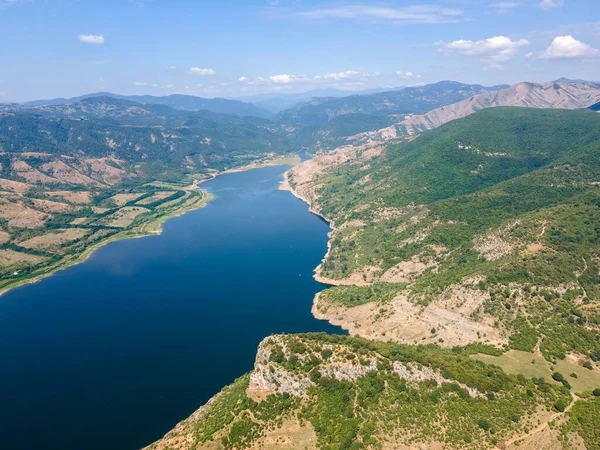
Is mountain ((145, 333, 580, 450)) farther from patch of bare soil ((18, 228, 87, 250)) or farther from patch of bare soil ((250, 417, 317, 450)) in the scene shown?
patch of bare soil ((18, 228, 87, 250))

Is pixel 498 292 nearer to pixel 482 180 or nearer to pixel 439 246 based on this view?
pixel 439 246

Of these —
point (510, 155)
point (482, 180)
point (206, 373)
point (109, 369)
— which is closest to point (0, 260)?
point (109, 369)

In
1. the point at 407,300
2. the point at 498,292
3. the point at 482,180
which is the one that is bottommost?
the point at 407,300

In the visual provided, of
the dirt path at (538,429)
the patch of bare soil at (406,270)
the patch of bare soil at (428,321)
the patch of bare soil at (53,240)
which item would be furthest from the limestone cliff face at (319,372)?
the patch of bare soil at (53,240)

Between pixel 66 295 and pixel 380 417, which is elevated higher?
pixel 380 417

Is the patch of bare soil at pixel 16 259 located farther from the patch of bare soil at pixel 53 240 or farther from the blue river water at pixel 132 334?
the blue river water at pixel 132 334

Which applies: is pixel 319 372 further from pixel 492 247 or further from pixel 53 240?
pixel 53 240

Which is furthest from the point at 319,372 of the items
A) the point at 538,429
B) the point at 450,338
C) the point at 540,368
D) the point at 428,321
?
the point at 540,368
